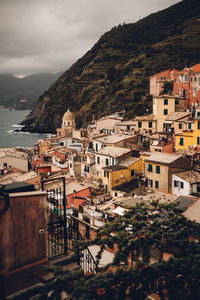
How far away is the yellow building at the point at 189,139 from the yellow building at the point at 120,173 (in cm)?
531

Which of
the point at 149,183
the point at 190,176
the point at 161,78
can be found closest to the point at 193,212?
the point at 190,176

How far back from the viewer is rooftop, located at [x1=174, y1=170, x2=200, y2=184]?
22016 millimetres

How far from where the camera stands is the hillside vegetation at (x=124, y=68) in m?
68.7

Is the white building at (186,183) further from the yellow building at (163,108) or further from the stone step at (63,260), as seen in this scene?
the stone step at (63,260)

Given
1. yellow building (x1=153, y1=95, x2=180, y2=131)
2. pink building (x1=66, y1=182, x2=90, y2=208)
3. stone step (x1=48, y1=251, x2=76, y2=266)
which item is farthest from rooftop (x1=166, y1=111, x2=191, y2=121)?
stone step (x1=48, y1=251, x2=76, y2=266)

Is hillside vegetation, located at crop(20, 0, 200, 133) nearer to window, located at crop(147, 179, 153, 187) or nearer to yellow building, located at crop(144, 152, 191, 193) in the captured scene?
yellow building, located at crop(144, 152, 191, 193)

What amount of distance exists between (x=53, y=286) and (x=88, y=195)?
1757cm

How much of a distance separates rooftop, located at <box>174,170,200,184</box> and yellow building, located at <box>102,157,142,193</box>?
14.9 ft

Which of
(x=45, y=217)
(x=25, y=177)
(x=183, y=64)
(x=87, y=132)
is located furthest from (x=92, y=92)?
(x=45, y=217)

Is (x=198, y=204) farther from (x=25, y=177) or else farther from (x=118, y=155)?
(x=25, y=177)

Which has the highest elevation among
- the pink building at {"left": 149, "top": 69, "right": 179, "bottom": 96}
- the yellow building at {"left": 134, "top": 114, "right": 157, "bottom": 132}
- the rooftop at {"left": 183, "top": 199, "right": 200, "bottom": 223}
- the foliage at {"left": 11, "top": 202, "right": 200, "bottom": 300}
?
the pink building at {"left": 149, "top": 69, "right": 179, "bottom": 96}

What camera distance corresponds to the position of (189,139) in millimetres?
27703

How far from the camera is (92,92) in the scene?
99.9 metres

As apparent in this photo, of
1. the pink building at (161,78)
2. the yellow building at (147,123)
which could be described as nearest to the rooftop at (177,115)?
the yellow building at (147,123)
